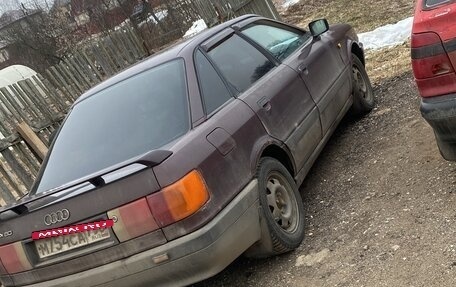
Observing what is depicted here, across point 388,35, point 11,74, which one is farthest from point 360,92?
point 11,74

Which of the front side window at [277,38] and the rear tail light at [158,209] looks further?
the front side window at [277,38]

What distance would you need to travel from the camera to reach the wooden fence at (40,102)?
701 centimetres

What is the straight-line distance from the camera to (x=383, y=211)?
4.04 meters

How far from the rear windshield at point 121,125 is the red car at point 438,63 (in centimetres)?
157

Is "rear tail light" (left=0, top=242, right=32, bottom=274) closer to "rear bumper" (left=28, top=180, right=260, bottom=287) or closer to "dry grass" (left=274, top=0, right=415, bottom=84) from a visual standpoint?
"rear bumper" (left=28, top=180, right=260, bottom=287)

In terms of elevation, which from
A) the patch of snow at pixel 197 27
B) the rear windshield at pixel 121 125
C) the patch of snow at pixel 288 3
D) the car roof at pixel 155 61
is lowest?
the patch of snow at pixel 288 3

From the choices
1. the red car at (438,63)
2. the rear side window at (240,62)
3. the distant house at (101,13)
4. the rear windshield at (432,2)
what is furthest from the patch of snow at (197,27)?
the red car at (438,63)

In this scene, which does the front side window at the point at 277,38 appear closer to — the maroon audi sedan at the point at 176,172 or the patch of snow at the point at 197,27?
the maroon audi sedan at the point at 176,172

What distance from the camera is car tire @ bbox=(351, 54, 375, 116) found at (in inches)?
234

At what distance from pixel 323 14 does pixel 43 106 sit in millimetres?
8630

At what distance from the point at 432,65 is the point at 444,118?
1.13ft

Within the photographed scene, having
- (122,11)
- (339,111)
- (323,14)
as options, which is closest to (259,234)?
(339,111)

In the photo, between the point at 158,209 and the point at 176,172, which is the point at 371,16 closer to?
the point at 176,172

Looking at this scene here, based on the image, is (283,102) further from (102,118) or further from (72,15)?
(72,15)
